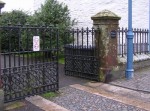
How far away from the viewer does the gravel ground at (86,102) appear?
6.18 meters

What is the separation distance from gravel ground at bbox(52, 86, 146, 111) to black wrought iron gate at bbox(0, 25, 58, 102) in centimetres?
53

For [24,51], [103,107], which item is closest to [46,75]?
[24,51]

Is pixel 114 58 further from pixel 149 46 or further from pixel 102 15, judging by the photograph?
Answer: pixel 149 46

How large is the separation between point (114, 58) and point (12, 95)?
3.51 meters

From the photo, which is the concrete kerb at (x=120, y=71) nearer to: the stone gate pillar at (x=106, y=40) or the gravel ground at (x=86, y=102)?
the stone gate pillar at (x=106, y=40)

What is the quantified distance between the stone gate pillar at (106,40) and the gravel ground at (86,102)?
1.36 m

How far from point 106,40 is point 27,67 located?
2.79 metres

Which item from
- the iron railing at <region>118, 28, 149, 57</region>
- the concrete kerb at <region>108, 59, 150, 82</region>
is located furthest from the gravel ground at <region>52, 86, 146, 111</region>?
the iron railing at <region>118, 28, 149, 57</region>

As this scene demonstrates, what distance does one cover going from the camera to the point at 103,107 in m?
6.25

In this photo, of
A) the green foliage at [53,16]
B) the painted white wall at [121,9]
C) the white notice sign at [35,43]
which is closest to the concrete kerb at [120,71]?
the painted white wall at [121,9]

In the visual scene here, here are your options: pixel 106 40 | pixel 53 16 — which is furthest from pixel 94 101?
pixel 53 16

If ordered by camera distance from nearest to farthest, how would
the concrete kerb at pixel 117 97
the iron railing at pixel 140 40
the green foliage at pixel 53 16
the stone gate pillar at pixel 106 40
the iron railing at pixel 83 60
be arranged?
the concrete kerb at pixel 117 97 < the stone gate pillar at pixel 106 40 < the iron railing at pixel 83 60 < the iron railing at pixel 140 40 < the green foliage at pixel 53 16

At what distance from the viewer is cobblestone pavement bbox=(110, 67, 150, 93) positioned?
25.5ft

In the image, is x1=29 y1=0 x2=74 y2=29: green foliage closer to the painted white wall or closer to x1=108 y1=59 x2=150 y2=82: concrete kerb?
the painted white wall
